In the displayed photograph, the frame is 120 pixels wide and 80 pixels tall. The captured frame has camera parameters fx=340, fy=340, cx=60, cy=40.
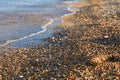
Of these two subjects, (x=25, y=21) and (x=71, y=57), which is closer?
(x=71, y=57)

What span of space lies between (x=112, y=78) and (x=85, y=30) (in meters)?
4.92

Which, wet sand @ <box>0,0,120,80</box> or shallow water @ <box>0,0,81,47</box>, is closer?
wet sand @ <box>0,0,120,80</box>

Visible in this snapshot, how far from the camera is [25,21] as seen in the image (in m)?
15.3

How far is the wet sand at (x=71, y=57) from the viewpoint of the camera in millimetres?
7734

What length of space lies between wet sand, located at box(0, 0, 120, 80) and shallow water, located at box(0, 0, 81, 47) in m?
0.90

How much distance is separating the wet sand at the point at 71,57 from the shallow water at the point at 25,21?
90 cm

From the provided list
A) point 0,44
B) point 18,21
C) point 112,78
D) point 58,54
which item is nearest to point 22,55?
point 58,54

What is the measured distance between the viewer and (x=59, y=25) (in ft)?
46.4

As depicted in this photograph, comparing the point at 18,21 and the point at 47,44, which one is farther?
the point at 18,21

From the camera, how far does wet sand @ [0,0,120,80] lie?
773cm

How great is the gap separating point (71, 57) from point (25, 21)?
6814mm

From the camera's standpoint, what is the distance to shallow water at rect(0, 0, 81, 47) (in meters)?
12.1

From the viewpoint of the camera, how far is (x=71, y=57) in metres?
8.87

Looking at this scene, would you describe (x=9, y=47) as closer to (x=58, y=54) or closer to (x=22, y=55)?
(x=22, y=55)
